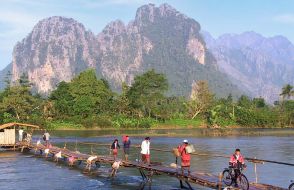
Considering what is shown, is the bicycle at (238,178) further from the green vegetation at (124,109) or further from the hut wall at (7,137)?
the green vegetation at (124,109)

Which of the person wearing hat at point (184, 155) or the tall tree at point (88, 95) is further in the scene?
the tall tree at point (88, 95)

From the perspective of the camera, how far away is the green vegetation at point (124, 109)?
111 meters

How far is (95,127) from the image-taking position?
4417 inches

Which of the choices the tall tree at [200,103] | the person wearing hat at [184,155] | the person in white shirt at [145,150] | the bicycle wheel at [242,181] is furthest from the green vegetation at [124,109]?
the bicycle wheel at [242,181]

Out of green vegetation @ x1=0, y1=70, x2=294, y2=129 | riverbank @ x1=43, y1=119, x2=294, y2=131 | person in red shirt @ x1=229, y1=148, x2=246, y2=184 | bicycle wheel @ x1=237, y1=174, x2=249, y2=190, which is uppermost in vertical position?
green vegetation @ x1=0, y1=70, x2=294, y2=129

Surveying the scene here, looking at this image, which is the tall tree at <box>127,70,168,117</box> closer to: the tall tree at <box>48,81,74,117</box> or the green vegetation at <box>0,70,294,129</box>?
the green vegetation at <box>0,70,294,129</box>

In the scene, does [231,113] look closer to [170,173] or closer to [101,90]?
[101,90]

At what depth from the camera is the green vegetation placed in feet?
365

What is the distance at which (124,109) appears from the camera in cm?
12356

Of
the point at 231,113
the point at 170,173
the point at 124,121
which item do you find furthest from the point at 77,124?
the point at 170,173

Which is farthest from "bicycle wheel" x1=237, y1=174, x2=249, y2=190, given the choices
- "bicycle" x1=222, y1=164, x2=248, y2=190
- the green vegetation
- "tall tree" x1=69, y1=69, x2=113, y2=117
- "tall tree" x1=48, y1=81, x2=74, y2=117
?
"tall tree" x1=48, y1=81, x2=74, y2=117

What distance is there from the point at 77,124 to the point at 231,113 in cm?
4326

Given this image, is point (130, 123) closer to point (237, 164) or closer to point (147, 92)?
point (147, 92)

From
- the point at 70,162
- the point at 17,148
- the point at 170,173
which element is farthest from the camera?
the point at 17,148
